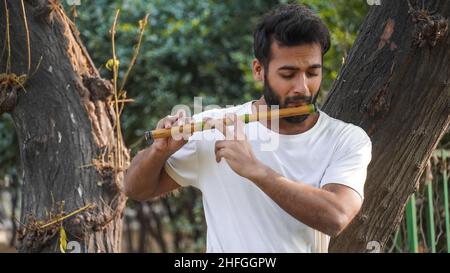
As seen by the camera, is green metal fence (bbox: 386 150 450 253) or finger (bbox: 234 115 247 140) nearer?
finger (bbox: 234 115 247 140)

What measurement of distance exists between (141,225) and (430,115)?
5.06 meters

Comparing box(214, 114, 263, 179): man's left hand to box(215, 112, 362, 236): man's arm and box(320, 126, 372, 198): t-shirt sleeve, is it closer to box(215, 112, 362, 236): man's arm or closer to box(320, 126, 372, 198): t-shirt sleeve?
box(215, 112, 362, 236): man's arm

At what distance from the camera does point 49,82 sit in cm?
351

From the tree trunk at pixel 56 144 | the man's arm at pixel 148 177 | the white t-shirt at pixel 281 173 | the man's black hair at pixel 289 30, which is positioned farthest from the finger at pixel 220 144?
the tree trunk at pixel 56 144

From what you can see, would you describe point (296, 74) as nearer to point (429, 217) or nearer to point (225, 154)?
point (225, 154)

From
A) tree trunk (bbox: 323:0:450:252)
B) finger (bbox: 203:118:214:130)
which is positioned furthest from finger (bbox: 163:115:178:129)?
tree trunk (bbox: 323:0:450:252)

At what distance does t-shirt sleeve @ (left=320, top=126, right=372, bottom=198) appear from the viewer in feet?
7.88

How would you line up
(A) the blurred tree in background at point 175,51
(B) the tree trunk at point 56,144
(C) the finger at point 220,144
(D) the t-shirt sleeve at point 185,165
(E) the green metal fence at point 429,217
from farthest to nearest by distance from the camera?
(A) the blurred tree in background at point 175,51 → (E) the green metal fence at point 429,217 → (B) the tree trunk at point 56,144 → (D) the t-shirt sleeve at point 185,165 → (C) the finger at point 220,144

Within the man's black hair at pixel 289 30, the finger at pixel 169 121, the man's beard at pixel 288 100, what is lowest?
Answer: the finger at pixel 169 121

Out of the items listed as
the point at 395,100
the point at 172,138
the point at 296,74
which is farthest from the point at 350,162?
the point at 395,100

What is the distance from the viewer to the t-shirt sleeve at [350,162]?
7.88 ft

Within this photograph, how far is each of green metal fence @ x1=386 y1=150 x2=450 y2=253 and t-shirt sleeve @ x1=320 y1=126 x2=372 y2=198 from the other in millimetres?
1796

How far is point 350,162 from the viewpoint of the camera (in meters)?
2.44

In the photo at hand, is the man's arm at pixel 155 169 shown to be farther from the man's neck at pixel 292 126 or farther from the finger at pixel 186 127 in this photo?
the man's neck at pixel 292 126
